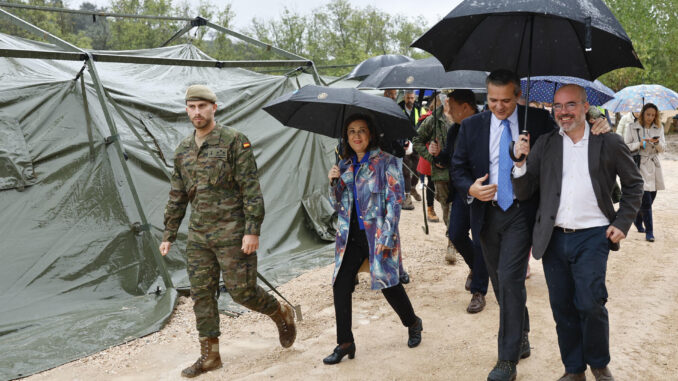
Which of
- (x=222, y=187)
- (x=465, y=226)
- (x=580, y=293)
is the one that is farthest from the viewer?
(x=465, y=226)

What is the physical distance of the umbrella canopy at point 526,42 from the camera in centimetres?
325

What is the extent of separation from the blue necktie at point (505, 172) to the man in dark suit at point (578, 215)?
102 millimetres

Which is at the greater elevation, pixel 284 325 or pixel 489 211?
pixel 489 211

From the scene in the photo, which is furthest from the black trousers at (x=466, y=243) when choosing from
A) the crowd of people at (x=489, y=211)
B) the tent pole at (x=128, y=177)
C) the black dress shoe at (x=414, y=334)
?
the tent pole at (x=128, y=177)

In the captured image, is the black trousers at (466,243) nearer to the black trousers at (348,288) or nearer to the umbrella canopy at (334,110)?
the umbrella canopy at (334,110)

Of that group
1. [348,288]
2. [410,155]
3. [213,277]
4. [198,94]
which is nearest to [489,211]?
[348,288]

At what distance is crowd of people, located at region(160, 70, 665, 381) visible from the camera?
10.7 ft

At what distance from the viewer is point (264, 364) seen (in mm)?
4277

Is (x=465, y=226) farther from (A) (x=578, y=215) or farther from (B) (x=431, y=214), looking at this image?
(B) (x=431, y=214)

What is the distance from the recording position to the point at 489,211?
3.70 m

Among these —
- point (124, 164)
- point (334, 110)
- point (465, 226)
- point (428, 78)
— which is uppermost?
point (428, 78)

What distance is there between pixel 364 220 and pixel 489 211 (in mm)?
838

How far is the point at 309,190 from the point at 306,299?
2.85m

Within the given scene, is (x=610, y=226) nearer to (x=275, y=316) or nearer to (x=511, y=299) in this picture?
(x=511, y=299)
